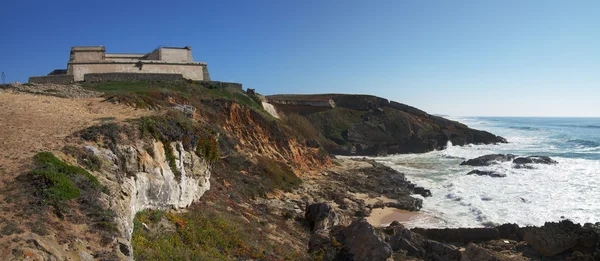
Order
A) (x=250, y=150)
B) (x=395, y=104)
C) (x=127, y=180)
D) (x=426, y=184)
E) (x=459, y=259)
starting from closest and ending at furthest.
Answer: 1. (x=127, y=180)
2. (x=459, y=259)
3. (x=250, y=150)
4. (x=426, y=184)
5. (x=395, y=104)

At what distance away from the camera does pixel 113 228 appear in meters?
6.77

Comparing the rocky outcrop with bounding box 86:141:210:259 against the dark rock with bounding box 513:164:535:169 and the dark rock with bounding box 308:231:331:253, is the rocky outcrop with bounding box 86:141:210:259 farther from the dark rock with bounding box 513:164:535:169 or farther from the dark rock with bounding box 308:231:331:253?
the dark rock with bounding box 513:164:535:169

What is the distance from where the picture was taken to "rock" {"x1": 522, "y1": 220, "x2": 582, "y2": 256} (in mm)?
14047

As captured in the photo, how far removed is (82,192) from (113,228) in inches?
46.5

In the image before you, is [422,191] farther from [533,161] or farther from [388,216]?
[533,161]

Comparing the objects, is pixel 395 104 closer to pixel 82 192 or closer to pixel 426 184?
pixel 426 184

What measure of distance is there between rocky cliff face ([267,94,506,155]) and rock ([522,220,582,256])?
32.8 metres

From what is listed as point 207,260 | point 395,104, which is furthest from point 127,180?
point 395,104

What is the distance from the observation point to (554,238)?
14188mm

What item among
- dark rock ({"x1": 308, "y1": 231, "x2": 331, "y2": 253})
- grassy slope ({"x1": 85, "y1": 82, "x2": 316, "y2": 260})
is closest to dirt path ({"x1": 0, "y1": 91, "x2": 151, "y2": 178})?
grassy slope ({"x1": 85, "y1": 82, "x2": 316, "y2": 260})

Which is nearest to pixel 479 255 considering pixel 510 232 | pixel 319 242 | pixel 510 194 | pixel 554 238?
pixel 319 242

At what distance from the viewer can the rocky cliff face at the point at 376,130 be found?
50250 millimetres

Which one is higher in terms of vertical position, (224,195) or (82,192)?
(82,192)

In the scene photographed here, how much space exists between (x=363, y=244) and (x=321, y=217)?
14.8 feet
